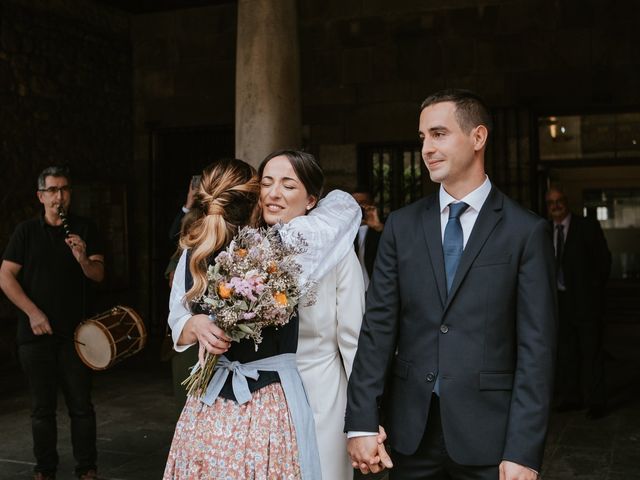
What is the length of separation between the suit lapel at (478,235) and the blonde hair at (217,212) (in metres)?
0.76

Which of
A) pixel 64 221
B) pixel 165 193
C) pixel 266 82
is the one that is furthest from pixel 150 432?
pixel 165 193

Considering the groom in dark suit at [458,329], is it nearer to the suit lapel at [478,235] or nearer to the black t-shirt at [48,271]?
the suit lapel at [478,235]

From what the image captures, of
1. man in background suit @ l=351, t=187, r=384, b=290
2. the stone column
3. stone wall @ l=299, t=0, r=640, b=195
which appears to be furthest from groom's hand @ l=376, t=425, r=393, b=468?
stone wall @ l=299, t=0, r=640, b=195

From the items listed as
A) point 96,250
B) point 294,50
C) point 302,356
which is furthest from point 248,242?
point 294,50

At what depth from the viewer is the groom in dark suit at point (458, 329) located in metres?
2.46

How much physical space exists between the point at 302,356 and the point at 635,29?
8007 mm

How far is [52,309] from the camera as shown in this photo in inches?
200

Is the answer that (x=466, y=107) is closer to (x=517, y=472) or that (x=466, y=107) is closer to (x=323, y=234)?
(x=323, y=234)

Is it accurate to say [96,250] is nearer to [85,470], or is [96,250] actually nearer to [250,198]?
[85,470]

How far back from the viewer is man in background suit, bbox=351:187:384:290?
7.67 metres

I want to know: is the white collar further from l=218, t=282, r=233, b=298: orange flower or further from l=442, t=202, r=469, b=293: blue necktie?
l=218, t=282, r=233, b=298: orange flower

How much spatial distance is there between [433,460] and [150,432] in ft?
14.3

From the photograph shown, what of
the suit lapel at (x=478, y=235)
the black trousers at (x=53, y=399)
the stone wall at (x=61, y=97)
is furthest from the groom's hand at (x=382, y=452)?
the stone wall at (x=61, y=97)

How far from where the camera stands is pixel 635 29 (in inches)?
372
